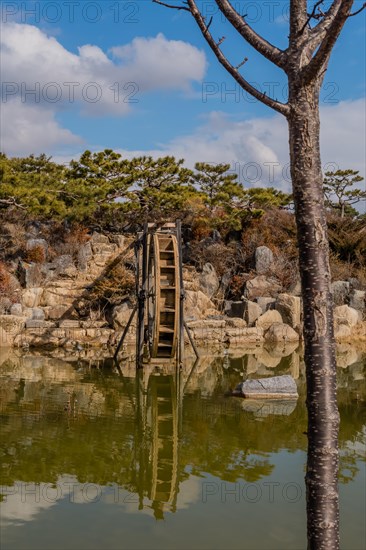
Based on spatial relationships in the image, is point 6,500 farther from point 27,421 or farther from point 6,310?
point 6,310

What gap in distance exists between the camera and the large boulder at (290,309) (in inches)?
697

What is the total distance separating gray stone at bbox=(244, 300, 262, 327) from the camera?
57.7ft

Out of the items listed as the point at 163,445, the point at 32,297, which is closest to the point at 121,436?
the point at 163,445

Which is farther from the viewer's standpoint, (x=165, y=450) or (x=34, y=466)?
(x=165, y=450)

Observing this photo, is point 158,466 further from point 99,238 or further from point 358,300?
point 99,238

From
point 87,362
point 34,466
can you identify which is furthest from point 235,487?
point 87,362

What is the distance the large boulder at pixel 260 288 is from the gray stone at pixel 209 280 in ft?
3.82

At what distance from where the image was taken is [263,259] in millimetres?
20641

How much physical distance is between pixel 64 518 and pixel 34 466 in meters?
1.36

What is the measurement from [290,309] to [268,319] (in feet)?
2.49

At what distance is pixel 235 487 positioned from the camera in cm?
578

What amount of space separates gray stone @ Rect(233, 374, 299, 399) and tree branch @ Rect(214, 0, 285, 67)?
776 cm

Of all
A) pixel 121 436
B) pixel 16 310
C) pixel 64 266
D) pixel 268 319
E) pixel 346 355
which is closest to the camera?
pixel 121 436

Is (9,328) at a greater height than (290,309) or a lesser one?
lesser
